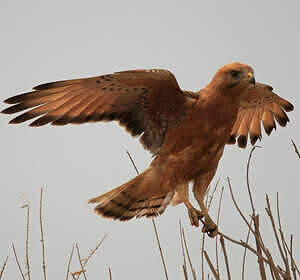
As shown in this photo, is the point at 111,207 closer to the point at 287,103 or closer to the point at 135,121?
the point at 135,121

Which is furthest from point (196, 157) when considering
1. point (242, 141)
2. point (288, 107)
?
point (288, 107)

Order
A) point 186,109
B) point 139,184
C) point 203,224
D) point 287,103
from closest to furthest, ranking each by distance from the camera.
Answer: point 203,224 → point 186,109 → point 139,184 → point 287,103

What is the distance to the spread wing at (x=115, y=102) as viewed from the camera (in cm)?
279

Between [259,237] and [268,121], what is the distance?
249 cm

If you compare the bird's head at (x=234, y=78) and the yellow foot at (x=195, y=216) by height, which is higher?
the bird's head at (x=234, y=78)

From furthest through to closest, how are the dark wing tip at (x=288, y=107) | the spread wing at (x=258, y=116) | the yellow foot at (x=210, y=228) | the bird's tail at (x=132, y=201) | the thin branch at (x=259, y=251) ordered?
the dark wing tip at (x=288, y=107) → the spread wing at (x=258, y=116) → the bird's tail at (x=132, y=201) → the yellow foot at (x=210, y=228) → the thin branch at (x=259, y=251)

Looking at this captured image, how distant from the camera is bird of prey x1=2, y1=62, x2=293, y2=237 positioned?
278cm

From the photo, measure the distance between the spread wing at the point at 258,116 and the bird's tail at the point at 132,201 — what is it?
890 mm

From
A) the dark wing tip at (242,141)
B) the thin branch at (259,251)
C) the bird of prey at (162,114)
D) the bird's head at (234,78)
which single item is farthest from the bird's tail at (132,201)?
the thin branch at (259,251)

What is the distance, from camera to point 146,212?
3.36 m

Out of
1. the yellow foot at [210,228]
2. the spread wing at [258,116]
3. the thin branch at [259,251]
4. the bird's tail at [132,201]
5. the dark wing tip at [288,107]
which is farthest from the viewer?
the dark wing tip at [288,107]

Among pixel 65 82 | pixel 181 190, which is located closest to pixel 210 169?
pixel 181 190

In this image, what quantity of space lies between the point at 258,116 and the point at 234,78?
123 centimetres

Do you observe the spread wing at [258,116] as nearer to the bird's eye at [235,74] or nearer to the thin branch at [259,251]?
the bird's eye at [235,74]
